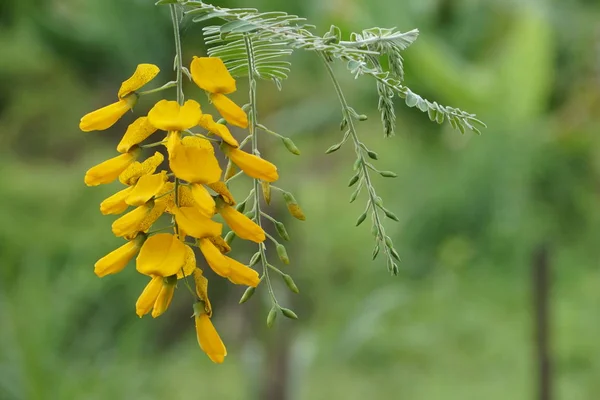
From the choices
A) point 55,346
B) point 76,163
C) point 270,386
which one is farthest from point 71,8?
point 270,386

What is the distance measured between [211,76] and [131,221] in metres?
0.04

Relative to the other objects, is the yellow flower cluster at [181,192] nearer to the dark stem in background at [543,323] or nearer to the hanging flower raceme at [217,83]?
the hanging flower raceme at [217,83]

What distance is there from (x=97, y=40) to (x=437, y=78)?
20.3 inches

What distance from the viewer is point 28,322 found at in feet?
2.72

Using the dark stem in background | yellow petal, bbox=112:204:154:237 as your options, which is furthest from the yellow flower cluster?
the dark stem in background

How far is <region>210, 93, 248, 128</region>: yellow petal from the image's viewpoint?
186mm

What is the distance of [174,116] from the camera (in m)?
0.18

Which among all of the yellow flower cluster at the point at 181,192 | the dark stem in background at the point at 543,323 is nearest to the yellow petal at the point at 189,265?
the yellow flower cluster at the point at 181,192

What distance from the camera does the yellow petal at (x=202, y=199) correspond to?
0.59ft

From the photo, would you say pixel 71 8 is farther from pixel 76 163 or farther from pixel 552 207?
pixel 552 207

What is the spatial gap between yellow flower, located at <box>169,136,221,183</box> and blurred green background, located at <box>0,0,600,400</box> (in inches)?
2.4

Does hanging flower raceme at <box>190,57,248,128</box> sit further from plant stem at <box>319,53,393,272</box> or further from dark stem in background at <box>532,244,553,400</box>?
dark stem in background at <box>532,244,553,400</box>

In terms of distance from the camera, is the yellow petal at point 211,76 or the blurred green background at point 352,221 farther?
the blurred green background at point 352,221

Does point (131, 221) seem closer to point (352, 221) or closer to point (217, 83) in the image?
point (217, 83)
